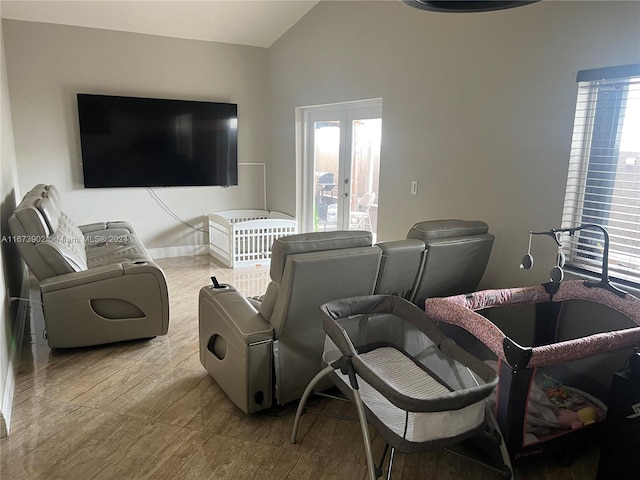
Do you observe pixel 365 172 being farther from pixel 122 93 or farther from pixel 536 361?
pixel 536 361

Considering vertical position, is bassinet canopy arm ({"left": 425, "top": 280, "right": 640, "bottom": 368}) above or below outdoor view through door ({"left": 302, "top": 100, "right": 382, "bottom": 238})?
below

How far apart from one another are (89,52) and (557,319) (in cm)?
520

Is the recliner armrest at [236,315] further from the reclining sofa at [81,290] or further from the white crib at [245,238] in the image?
the white crib at [245,238]

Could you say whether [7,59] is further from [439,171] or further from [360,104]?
[439,171]

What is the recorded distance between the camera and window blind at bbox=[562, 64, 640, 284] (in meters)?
2.59

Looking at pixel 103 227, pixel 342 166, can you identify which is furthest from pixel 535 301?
pixel 103 227

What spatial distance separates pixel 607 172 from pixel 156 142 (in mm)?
4633

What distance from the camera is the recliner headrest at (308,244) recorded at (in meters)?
2.22

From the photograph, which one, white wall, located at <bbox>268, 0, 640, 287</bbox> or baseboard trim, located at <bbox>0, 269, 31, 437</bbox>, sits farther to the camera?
white wall, located at <bbox>268, 0, 640, 287</bbox>

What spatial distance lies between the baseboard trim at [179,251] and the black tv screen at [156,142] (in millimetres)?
823

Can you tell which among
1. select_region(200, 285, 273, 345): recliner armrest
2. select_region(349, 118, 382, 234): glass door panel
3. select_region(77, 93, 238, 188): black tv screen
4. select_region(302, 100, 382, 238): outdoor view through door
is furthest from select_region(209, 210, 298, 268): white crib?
select_region(200, 285, 273, 345): recliner armrest

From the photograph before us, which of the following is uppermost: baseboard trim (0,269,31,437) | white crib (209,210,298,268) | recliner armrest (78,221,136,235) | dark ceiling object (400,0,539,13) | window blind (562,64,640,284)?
dark ceiling object (400,0,539,13)

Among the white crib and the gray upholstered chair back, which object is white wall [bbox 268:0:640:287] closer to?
the gray upholstered chair back

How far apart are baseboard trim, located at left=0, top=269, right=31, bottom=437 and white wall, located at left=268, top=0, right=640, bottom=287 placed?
3.09 metres
